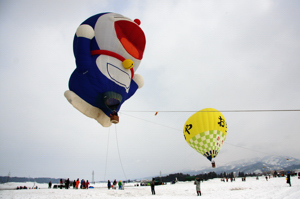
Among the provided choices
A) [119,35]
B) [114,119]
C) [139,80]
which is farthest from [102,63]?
[139,80]

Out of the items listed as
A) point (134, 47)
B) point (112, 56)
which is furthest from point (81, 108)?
point (134, 47)

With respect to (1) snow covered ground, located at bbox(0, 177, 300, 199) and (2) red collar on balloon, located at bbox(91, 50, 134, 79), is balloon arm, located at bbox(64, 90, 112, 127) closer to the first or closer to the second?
(2) red collar on balloon, located at bbox(91, 50, 134, 79)

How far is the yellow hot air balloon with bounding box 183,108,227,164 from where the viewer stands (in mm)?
14562

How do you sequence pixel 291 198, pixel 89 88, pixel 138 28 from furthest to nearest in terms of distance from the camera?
1. pixel 138 28
2. pixel 89 88
3. pixel 291 198

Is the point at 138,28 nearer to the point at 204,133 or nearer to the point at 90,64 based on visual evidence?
the point at 90,64

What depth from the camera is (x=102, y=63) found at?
9664 mm

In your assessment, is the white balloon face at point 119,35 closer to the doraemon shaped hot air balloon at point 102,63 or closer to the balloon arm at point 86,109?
the doraemon shaped hot air balloon at point 102,63

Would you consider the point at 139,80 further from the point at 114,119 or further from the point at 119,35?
the point at 114,119

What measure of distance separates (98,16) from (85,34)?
1.83 metres

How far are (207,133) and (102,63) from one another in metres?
9.58

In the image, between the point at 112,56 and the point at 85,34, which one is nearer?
the point at 85,34

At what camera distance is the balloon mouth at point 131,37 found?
10.4 m

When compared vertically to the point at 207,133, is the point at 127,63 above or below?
above

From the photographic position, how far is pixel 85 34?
9.27 metres
